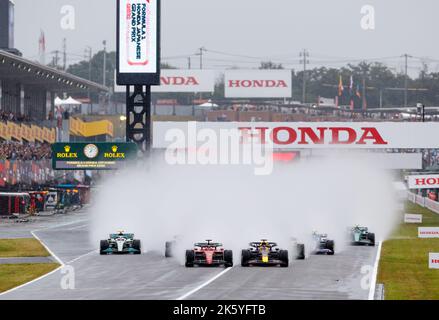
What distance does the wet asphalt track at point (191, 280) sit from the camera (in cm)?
3127

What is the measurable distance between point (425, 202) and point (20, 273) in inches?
2363

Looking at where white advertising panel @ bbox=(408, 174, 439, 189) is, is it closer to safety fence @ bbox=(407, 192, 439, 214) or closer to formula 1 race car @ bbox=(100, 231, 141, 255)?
formula 1 race car @ bbox=(100, 231, 141, 255)

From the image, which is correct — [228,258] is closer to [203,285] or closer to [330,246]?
[203,285]

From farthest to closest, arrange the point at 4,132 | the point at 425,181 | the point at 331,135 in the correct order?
1. the point at 4,132
2. the point at 331,135
3. the point at 425,181

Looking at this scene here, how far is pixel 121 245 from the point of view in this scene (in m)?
45.3

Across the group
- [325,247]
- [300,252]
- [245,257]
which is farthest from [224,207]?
[245,257]

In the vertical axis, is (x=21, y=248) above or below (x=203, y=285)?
below

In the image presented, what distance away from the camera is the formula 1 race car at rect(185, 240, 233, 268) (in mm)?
39031

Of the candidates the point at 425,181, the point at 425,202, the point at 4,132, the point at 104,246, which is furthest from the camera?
the point at 425,202

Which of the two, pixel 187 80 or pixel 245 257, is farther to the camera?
pixel 187 80

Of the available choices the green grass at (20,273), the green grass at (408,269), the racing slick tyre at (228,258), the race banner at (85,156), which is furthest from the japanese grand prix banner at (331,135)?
the racing slick tyre at (228,258)

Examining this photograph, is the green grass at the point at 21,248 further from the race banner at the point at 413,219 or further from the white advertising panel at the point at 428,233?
the race banner at the point at 413,219
